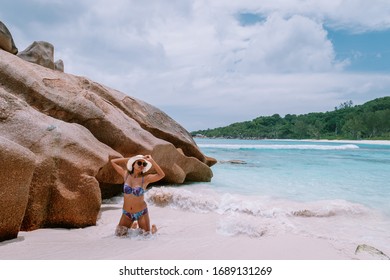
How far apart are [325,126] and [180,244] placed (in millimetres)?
112643

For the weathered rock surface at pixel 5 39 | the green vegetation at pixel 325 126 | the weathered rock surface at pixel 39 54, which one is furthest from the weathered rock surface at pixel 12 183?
the green vegetation at pixel 325 126

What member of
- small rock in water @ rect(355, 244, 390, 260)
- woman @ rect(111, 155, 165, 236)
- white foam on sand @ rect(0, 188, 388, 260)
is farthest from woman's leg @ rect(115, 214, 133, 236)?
small rock in water @ rect(355, 244, 390, 260)

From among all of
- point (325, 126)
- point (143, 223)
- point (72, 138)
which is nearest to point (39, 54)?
point (72, 138)

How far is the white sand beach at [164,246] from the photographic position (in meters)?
4.14

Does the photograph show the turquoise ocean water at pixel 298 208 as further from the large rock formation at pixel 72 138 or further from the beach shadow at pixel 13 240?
the beach shadow at pixel 13 240

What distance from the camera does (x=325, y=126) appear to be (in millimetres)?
108938

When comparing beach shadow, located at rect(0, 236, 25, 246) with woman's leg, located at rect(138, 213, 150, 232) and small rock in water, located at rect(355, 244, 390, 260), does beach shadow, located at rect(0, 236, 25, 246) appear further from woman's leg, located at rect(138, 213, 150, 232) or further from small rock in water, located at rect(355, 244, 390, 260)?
small rock in water, located at rect(355, 244, 390, 260)

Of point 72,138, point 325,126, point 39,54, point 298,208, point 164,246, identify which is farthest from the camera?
point 325,126

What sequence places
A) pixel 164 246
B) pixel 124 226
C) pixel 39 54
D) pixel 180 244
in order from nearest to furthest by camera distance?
pixel 164 246 < pixel 180 244 < pixel 124 226 < pixel 39 54

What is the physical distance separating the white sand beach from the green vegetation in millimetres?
82201

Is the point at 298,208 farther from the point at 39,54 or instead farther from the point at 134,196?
the point at 39,54

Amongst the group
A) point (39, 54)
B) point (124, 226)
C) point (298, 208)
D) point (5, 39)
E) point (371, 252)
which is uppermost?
point (5, 39)

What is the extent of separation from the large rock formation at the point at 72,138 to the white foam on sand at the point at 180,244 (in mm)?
435
